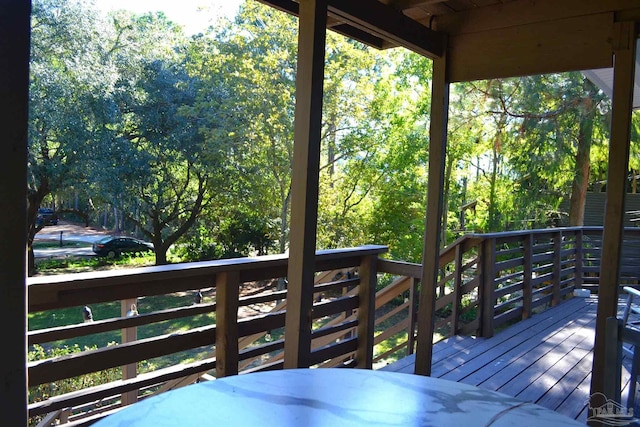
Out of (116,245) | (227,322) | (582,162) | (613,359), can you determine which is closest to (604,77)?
(613,359)

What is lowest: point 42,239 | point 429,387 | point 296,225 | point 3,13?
point 42,239

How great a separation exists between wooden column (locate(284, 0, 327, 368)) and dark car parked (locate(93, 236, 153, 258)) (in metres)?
11.4

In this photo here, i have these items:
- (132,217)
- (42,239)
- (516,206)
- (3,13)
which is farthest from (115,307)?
(3,13)

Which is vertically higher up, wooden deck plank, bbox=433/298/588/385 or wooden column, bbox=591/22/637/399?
wooden column, bbox=591/22/637/399

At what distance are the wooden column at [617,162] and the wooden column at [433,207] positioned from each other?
819 mm

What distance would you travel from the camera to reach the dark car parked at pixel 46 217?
10203 millimetres

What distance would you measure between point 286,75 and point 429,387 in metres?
9.39

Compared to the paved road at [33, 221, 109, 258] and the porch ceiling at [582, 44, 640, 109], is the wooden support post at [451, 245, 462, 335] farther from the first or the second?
the paved road at [33, 221, 109, 258]

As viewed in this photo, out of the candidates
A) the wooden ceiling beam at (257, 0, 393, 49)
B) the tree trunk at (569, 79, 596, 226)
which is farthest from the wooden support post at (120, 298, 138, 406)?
the tree trunk at (569, 79, 596, 226)

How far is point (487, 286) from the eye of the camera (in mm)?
3873

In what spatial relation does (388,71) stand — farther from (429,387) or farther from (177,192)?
(429,387)

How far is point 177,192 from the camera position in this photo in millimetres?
11070

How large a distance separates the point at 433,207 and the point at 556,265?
10.5 ft

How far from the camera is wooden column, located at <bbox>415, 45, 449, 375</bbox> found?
2.63 m
